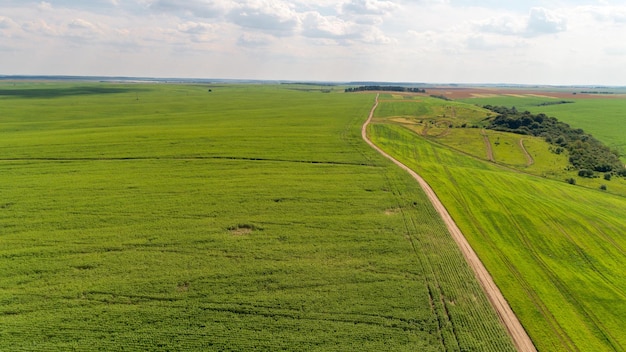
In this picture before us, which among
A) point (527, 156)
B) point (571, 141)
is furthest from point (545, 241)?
point (571, 141)

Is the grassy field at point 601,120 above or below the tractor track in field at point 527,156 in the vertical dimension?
above

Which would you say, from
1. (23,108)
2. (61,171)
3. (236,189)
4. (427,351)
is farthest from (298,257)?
(23,108)

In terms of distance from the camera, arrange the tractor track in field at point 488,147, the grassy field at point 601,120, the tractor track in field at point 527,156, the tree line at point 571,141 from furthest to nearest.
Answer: the grassy field at point 601,120 < the tractor track in field at point 488,147 < the tractor track in field at point 527,156 < the tree line at point 571,141

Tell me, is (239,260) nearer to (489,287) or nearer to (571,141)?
(489,287)

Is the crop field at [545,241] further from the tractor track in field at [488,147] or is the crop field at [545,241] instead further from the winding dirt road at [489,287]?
the tractor track in field at [488,147]

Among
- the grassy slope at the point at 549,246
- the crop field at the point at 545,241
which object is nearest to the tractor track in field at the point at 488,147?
the crop field at the point at 545,241

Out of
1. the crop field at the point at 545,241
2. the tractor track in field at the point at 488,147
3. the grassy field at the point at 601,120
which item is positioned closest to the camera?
the crop field at the point at 545,241
